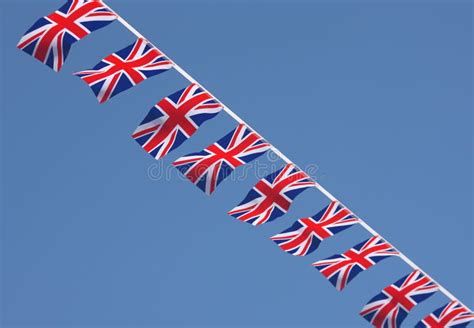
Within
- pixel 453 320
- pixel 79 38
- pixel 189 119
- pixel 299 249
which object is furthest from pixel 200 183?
pixel 453 320

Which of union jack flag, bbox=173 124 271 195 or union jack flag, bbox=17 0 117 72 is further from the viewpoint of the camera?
union jack flag, bbox=173 124 271 195

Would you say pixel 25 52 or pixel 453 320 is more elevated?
pixel 453 320

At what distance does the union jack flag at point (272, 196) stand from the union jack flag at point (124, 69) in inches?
126

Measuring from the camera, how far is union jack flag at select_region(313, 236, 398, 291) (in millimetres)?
19234

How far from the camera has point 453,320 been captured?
19.0 m

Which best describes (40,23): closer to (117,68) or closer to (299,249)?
(117,68)

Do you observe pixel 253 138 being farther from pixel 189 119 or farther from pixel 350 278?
pixel 350 278

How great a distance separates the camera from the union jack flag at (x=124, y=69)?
58.9 feet

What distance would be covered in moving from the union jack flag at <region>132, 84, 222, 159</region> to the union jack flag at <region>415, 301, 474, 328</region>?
6.22m

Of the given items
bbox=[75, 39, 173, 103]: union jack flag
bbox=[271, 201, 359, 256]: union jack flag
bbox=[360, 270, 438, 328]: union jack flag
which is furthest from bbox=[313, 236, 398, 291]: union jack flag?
bbox=[75, 39, 173, 103]: union jack flag

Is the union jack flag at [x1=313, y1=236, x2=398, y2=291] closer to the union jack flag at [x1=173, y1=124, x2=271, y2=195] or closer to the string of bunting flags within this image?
the string of bunting flags

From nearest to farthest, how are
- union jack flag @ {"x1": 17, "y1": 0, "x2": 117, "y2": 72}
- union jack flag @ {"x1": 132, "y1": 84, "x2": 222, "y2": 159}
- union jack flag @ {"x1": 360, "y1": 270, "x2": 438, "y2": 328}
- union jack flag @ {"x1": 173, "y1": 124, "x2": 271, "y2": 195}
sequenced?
union jack flag @ {"x1": 17, "y1": 0, "x2": 117, "y2": 72} → union jack flag @ {"x1": 132, "y1": 84, "x2": 222, "y2": 159} → union jack flag @ {"x1": 173, "y1": 124, "x2": 271, "y2": 195} → union jack flag @ {"x1": 360, "y1": 270, "x2": 438, "y2": 328}

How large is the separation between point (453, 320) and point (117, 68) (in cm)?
865

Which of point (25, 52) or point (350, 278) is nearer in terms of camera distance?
point (25, 52)
